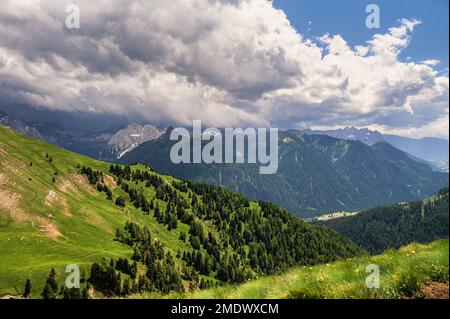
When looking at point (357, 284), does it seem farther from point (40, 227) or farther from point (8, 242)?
point (40, 227)

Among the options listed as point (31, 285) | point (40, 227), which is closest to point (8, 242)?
point (40, 227)

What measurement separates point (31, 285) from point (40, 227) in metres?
81.2
